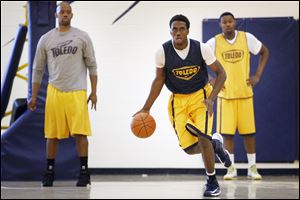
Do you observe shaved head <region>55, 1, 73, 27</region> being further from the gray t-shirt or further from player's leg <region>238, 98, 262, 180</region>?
player's leg <region>238, 98, 262, 180</region>

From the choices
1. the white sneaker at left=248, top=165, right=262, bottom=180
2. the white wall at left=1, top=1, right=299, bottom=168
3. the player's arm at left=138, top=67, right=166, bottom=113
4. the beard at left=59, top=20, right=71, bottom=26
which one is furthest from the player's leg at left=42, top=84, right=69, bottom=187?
the white wall at left=1, top=1, right=299, bottom=168

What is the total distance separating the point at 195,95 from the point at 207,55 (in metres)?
0.32

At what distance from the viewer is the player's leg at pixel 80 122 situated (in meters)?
5.70

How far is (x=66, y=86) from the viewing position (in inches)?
226

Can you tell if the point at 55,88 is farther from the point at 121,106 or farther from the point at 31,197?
the point at 121,106

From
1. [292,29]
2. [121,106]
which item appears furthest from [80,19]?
[292,29]

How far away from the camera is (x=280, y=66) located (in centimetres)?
850

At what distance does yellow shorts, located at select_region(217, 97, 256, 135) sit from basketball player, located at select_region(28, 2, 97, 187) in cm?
199

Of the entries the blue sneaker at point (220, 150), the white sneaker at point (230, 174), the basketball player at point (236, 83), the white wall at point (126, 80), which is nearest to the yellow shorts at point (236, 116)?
the basketball player at point (236, 83)

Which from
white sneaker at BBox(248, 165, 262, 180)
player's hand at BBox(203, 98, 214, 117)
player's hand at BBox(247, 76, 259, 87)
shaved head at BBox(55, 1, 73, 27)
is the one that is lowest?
white sneaker at BBox(248, 165, 262, 180)

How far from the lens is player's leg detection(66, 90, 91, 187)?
5.70 m

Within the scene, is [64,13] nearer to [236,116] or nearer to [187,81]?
[187,81]

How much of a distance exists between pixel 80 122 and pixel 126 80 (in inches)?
120

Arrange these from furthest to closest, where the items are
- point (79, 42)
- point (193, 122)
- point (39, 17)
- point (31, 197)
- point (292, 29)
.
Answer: point (292, 29), point (39, 17), point (79, 42), point (193, 122), point (31, 197)
